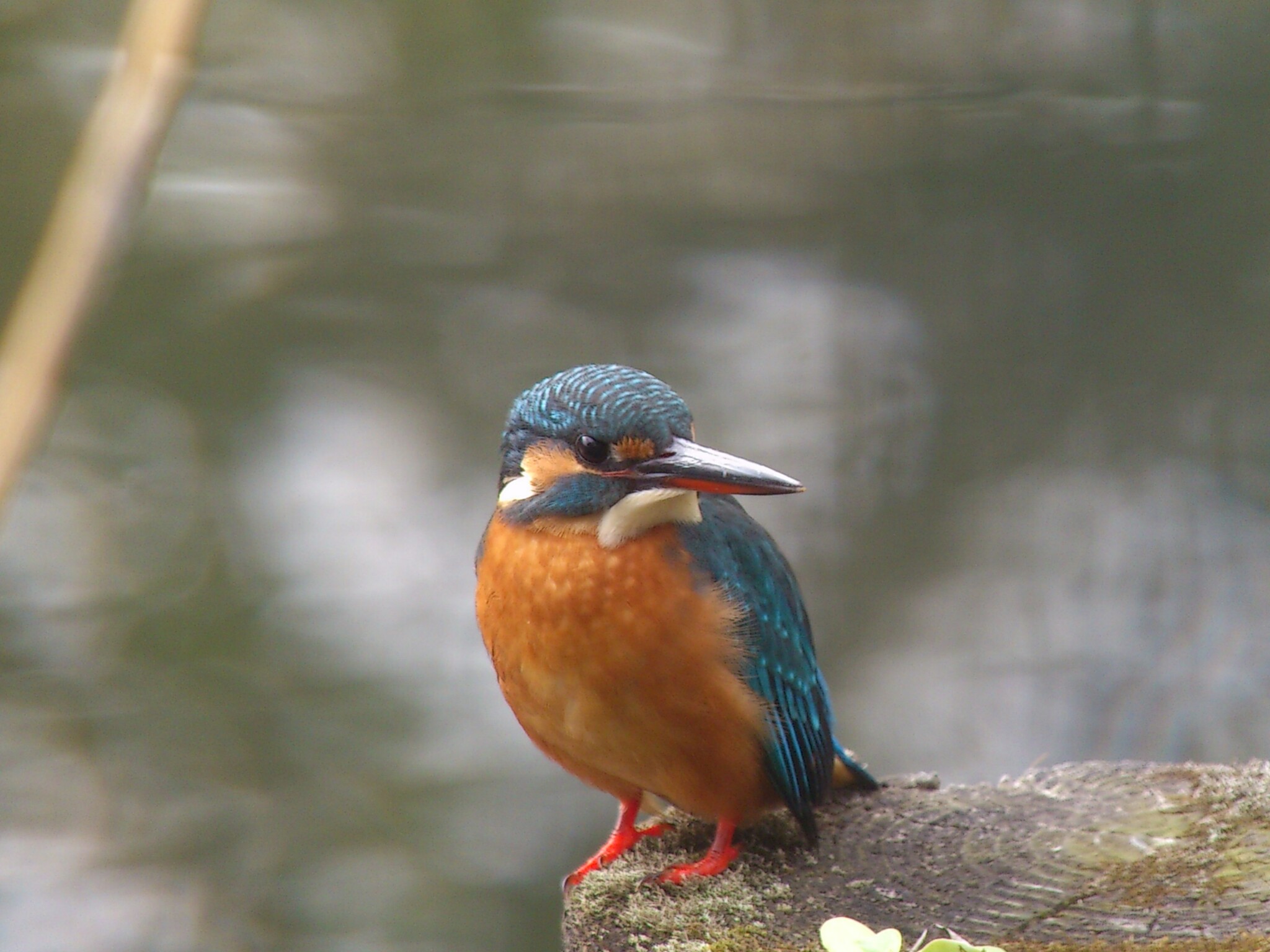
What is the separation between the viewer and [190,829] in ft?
12.3

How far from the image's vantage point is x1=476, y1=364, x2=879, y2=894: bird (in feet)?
6.34

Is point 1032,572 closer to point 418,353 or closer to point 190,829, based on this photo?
point 418,353

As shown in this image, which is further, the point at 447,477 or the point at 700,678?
the point at 447,477

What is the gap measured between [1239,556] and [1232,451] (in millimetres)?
283

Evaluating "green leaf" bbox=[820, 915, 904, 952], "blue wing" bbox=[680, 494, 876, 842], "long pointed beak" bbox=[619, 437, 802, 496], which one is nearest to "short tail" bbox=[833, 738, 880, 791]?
"blue wing" bbox=[680, 494, 876, 842]

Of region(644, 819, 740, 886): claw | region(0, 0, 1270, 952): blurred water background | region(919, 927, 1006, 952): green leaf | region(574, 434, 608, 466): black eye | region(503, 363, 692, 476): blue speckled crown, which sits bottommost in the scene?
region(919, 927, 1006, 952): green leaf

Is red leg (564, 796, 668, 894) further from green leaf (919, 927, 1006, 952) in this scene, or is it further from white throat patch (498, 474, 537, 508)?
green leaf (919, 927, 1006, 952)

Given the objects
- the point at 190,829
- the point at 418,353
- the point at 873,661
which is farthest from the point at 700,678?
the point at 190,829

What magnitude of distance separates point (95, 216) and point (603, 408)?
87cm

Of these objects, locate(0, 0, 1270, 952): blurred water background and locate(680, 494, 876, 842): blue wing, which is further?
locate(0, 0, 1270, 952): blurred water background

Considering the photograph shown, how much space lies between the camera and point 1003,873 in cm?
174

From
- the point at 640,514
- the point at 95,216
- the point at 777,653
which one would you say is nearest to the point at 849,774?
the point at 777,653

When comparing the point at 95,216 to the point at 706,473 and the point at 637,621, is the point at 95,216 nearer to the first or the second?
the point at 706,473

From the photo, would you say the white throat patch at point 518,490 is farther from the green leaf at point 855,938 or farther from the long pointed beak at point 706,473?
the green leaf at point 855,938
